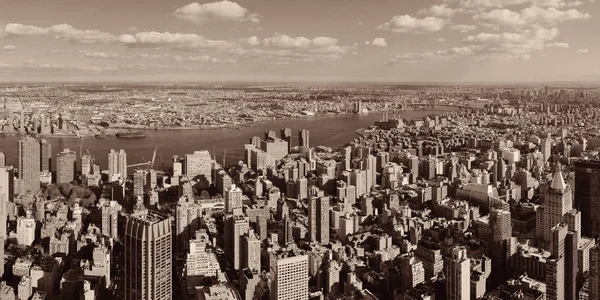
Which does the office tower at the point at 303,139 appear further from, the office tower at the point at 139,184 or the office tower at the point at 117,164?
the office tower at the point at 139,184

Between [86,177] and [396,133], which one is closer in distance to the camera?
[86,177]

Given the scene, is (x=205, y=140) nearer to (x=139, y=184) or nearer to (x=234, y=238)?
(x=139, y=184)

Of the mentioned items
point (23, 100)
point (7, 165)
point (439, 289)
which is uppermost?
point (23, 100)

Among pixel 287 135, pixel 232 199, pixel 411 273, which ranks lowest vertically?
pixel 411 273

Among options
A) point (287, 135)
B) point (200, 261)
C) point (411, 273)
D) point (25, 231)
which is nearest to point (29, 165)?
point (25, 231)

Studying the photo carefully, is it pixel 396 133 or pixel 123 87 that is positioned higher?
pixel 123 87

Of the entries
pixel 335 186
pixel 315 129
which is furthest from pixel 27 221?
pixel 315 129

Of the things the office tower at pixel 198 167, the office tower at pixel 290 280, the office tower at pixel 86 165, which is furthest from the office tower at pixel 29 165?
the office tower at pixel 290 280

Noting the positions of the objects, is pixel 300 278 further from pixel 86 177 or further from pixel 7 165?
pixel 7 165
